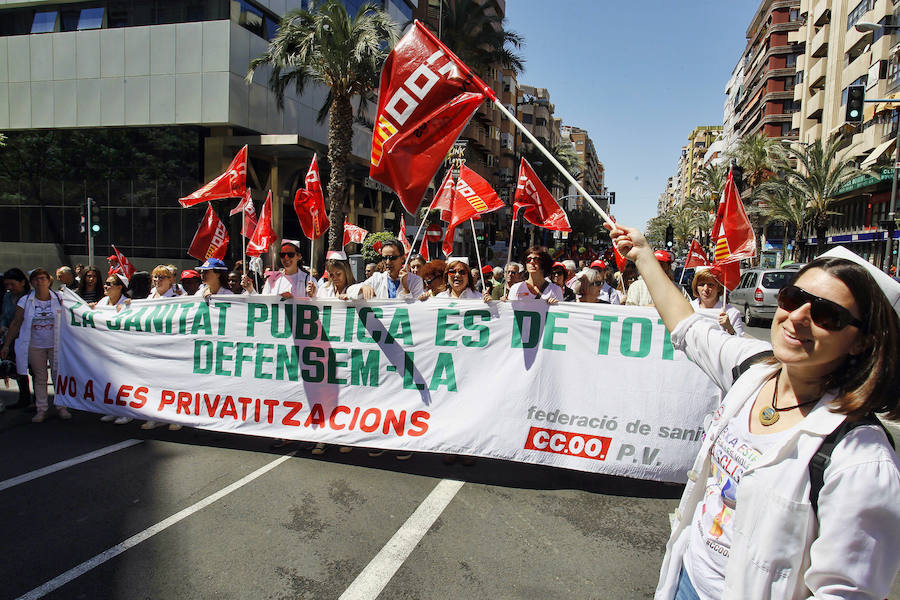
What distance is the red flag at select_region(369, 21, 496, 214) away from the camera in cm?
438

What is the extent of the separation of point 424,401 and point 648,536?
2.04 metres

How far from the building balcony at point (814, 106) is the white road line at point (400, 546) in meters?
49.0

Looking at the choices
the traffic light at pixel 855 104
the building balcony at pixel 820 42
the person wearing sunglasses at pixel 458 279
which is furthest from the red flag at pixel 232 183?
the building balcony at pixel 820 42

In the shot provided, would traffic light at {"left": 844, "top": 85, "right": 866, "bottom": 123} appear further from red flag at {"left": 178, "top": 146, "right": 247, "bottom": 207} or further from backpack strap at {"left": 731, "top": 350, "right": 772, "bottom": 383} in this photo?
backpack strap at {"left": 731, "top": 350, "right": 772, "bottom": 383}

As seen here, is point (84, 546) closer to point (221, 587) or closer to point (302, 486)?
point (221, 587)

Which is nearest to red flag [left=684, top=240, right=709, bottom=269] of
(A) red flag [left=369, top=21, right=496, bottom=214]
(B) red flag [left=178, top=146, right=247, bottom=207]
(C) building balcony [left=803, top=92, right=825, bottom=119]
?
(A) red flag [left=369, top=21, right=496, bottom=214]

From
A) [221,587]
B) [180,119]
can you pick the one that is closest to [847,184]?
[180,119]

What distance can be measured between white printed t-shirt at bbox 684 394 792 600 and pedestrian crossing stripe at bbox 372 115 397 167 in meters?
3.47

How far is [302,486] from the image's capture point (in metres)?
4.70

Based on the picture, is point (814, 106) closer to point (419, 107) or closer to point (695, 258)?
point (695, 258)

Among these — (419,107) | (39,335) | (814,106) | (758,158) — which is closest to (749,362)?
(419,107)

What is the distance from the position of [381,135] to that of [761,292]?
1607 centimetres

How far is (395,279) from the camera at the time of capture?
24.6ft

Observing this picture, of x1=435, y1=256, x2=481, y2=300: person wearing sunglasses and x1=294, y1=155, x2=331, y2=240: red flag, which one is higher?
x1=294, y1=155, x2=331, y2=240: red flag
